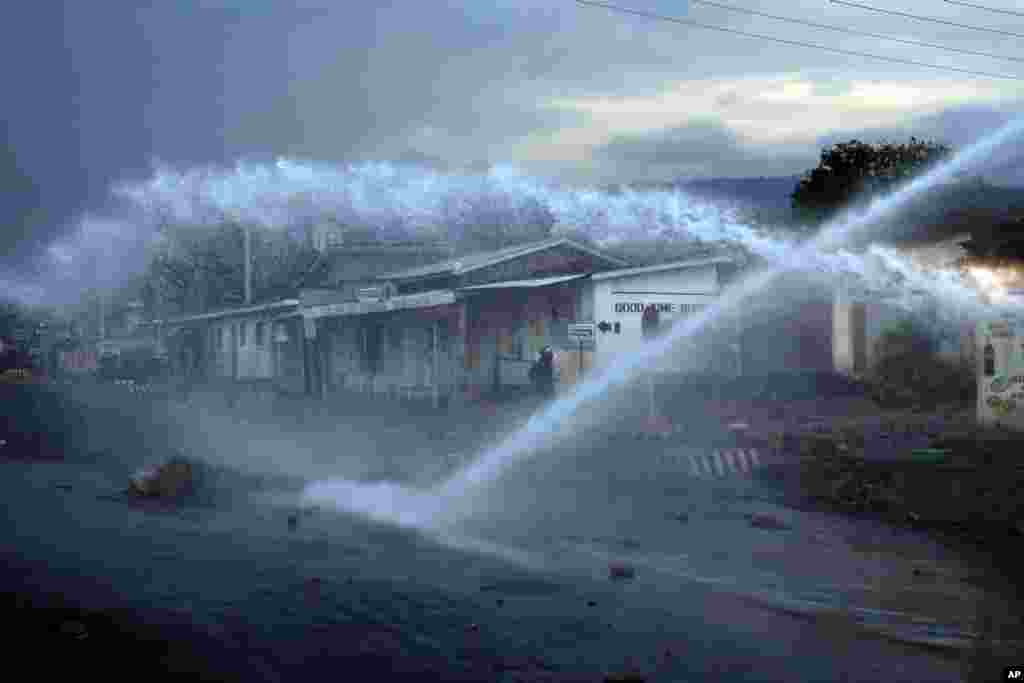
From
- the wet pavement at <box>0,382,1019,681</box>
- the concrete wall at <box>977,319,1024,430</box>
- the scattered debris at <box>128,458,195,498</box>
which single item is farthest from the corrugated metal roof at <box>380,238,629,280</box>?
the scattered debris at <box>128,458,195,498</box>

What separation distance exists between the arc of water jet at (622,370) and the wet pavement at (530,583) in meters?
0.68

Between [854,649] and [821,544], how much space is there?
438 cm

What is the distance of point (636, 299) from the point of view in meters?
29.1

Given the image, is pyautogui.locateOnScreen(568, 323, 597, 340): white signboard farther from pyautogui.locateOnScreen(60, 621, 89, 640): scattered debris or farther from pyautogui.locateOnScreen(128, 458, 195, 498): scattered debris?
pyautogui.locateOnScreen(60, 621, 89, 640): scattered debris

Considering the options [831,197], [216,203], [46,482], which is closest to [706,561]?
[46,482]

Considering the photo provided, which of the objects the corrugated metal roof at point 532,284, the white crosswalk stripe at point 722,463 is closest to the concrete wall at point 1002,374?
the white crosswalk stripe at point 722,463

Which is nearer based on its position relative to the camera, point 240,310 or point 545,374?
point 545,374

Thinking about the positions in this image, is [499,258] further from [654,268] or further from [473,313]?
[654,268]

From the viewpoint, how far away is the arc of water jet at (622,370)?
15797 millimetres

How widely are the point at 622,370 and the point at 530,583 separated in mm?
18983

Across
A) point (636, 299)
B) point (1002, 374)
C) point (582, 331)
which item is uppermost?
point (636, 299)

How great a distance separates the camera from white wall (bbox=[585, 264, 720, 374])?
94.8 feet

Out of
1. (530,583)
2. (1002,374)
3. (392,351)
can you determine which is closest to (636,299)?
(392,351)

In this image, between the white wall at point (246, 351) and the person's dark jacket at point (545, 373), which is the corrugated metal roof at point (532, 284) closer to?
the person's dark jacket at point (545, 373)
